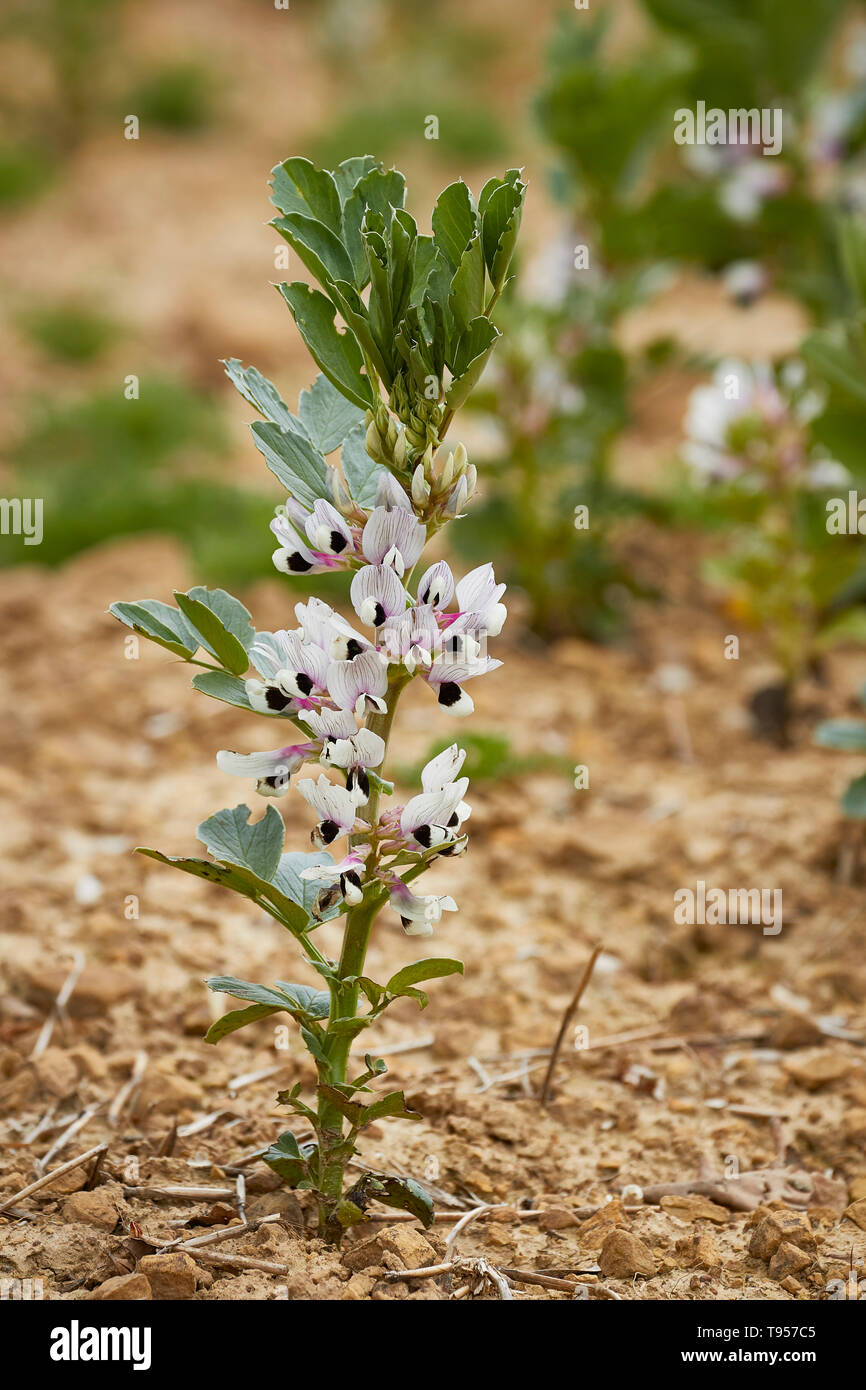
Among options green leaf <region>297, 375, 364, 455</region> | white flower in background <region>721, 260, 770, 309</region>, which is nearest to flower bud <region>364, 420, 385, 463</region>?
green leaf <region>297, 375, 364, 455</region>

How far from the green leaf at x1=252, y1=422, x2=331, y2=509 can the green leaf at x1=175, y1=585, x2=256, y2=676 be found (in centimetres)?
14

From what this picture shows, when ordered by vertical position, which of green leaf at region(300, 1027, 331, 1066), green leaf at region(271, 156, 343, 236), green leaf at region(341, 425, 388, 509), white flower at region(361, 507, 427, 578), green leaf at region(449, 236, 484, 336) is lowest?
green leaf at region(300, 1027, 331, 1066)

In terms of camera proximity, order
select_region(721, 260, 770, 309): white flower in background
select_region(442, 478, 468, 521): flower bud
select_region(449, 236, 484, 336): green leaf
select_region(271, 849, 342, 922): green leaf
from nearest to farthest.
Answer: select_region(449, 236, 484, 336): green leaf, select_region(442, 478, 468, 521): flower bud, select_region(271, 849, 342, 922): green leaf, select_region(721, 260, 770, 309): white flower in background

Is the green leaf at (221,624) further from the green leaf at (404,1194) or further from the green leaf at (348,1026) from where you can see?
the green leaf at (404,1194)

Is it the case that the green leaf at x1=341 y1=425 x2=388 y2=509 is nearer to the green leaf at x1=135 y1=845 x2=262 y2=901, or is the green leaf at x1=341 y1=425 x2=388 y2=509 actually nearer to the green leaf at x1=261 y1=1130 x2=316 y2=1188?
the green leaf at x1=135 y1=845 x2=262 y2=901

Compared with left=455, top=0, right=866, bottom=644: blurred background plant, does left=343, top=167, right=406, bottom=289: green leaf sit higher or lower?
lower

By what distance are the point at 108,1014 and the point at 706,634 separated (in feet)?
7.34

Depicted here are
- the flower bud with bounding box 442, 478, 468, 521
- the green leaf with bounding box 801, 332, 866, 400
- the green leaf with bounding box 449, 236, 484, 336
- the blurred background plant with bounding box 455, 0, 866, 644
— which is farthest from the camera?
the blurred background plant with bounding box 455, 0, 866, 644

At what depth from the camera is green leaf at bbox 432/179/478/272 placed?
1451 millimetres

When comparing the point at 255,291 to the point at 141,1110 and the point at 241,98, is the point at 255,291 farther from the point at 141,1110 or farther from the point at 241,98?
the point at 141,1110

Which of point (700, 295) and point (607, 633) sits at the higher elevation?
point (700, 295)

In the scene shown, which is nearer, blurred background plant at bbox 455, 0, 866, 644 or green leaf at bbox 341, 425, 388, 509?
green leaf at bbox 341, 425, 388, 509
